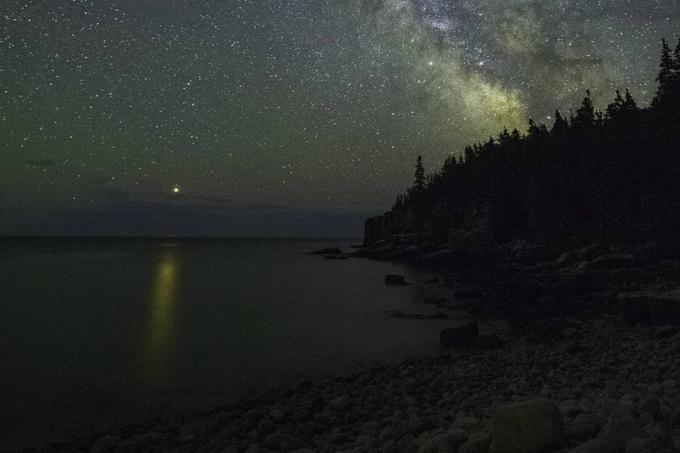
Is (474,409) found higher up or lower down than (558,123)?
lower down

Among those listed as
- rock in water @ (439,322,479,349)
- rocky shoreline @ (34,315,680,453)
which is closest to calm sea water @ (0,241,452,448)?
rock in water @ (439,322,479,349)

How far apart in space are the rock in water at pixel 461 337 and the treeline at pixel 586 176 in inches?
1166

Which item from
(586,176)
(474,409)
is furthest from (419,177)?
(474,409)

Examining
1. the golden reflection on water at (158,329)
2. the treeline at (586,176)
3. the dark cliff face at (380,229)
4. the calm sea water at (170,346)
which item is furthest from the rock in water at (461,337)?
the dark cliff face at (380,229)

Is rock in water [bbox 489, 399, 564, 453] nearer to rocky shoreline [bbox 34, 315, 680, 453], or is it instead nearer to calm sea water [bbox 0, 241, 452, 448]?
rocky shoreline [bbox 34, 315, 680, 453]

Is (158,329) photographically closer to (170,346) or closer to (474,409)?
(170,346)

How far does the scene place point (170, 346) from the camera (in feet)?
79.3

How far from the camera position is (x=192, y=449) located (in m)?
10.7

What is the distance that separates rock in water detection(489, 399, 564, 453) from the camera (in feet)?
20.2

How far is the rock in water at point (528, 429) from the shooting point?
6.15 meters

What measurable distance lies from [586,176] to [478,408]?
5151 cm

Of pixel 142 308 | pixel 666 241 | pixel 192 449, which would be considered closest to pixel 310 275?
pixel 142 308

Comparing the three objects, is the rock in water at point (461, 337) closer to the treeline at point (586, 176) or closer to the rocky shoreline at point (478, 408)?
the rocky shoreline at point (478, 408)

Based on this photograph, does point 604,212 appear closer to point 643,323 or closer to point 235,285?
point 643,323
